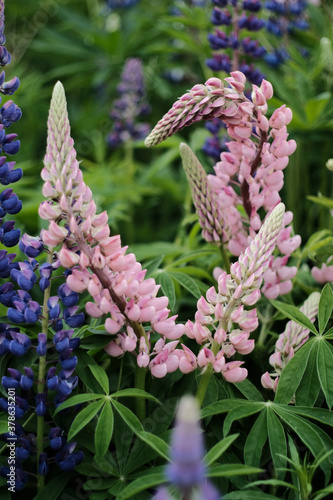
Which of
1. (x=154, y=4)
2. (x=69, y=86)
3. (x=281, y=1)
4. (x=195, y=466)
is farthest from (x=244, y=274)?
(x=154, y=4)

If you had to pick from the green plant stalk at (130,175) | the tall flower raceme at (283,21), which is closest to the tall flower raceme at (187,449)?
the green plant stalk at (130,175)

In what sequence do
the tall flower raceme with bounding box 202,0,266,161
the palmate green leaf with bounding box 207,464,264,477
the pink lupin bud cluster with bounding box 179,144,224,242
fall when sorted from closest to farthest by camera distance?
the palmate green leaf with bounding box 207,464,264,477 < the pink lupin bud cluster with bounding box 179,144,224,242 < the tall flower raceme with bounding box 202,0,266,161

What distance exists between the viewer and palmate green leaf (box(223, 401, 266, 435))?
96 centimetres

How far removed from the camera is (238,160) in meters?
1.18

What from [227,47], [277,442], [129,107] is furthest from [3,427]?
[129,107]

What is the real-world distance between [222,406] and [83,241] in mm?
364

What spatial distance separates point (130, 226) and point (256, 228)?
125cm

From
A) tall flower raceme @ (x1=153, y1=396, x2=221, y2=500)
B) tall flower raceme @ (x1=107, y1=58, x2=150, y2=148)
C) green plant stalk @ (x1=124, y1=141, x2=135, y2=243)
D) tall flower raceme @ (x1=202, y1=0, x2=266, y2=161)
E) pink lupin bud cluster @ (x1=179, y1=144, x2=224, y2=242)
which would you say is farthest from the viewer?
tall flower raceme @ (x1=107, y1=58, x2=150, y2=148)

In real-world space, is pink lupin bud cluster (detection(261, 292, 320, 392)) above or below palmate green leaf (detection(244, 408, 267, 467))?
above

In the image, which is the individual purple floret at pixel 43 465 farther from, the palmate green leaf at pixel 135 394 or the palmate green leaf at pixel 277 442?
the palmate green leaf at pixel 277 442

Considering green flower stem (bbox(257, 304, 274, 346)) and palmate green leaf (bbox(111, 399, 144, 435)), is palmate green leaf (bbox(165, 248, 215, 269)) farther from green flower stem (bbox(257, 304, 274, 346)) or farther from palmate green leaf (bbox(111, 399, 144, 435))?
palmate green leaf (bbox(111, 399, 144, 435))

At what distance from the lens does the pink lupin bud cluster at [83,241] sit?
94 centimetres

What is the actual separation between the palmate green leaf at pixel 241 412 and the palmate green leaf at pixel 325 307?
0.19m

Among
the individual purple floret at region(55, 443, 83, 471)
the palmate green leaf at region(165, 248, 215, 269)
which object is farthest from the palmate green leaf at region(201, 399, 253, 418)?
the palmate green leaf at region(165, 248, 215, 269)
